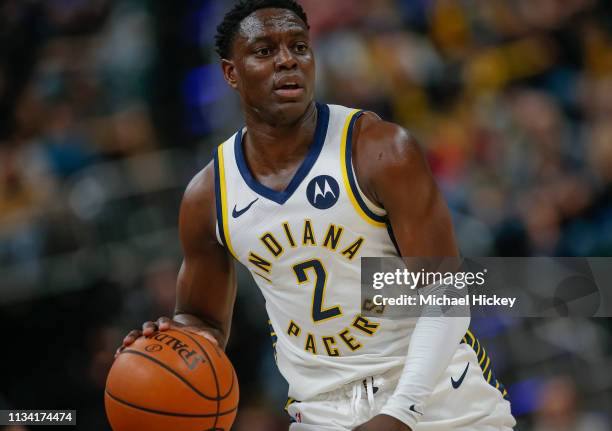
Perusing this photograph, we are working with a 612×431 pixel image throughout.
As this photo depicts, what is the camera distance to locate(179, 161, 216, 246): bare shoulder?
3.81 meters

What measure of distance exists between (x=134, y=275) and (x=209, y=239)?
2740 mm

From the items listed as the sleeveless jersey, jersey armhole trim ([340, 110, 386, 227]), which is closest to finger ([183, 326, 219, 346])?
the sleeveless jersey

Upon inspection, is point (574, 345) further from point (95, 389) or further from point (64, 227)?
point (64, 227)

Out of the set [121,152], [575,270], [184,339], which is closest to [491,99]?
[575,270]

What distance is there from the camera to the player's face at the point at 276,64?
3576 millimetres

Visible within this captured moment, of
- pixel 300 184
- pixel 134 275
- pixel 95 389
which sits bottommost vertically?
pixel 95 389

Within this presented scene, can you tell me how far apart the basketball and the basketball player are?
0.14 m

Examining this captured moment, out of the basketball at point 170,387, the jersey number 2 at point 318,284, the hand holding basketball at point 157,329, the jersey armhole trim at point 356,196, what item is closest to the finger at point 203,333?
the hand holding basketball at point 157,329

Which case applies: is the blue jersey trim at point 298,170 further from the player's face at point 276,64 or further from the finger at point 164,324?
the finger at point 164,324

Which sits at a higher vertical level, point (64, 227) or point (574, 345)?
point (64, 227)

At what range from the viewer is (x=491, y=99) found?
24.2 ft

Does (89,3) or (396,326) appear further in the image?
(89,3)

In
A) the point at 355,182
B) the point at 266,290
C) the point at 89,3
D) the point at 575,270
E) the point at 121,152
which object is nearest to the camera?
the point at 355,182

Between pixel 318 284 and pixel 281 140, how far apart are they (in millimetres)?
588
